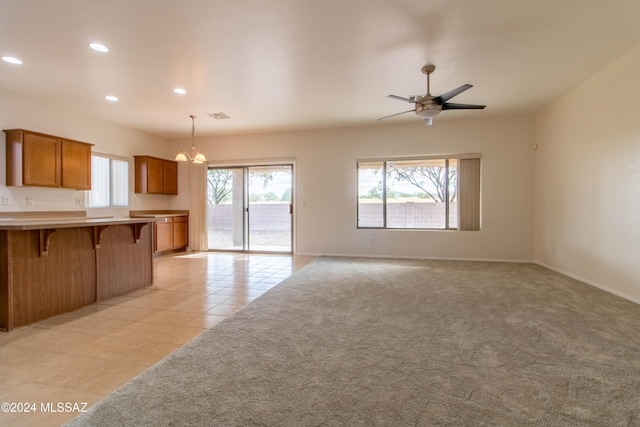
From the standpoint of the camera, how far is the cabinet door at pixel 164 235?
6465mm

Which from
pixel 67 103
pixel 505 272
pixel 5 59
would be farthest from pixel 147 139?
pixel 505 272

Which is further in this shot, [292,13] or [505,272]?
[505,272]

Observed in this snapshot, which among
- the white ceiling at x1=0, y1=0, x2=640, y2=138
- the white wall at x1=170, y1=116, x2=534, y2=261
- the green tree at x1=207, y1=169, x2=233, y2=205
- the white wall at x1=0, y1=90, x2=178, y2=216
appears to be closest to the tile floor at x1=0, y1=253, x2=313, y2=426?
the white wall at x1=0, y1=90, x2=178, y2=216

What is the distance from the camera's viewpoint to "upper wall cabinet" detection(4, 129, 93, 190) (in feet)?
13.9

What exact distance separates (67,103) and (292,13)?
4449 mm

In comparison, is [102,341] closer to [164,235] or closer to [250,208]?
[164,235]

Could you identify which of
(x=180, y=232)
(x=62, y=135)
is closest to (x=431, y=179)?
(x=180, y=232)

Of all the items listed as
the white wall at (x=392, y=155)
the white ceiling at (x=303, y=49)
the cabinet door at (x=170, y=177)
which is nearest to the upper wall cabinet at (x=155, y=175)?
the cabinet door at (x=170, y=177)

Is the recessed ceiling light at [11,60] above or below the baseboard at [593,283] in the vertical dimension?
above

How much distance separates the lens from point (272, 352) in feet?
7.38

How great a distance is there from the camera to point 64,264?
3.13 meters

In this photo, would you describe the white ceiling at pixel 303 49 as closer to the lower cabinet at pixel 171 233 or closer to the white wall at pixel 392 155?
the white wall at pixel 392 155

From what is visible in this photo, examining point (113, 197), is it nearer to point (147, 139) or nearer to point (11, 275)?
point (147, 139)

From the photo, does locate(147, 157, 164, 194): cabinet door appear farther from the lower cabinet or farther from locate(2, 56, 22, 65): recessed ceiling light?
locate(2, 56, 22, 65): recessed ceiling light
